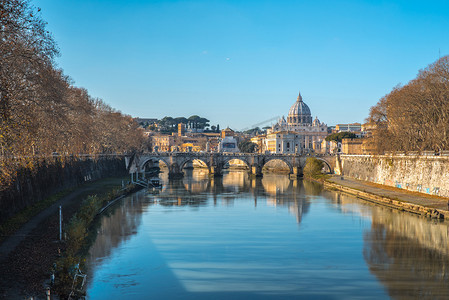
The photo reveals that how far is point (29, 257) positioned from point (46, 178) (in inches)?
659

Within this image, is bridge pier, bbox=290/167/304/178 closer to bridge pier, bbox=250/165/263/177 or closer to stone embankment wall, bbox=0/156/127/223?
bridge pier, bbox=250/165/263/177

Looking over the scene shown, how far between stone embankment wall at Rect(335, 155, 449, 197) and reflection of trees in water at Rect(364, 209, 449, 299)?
6.66 meters

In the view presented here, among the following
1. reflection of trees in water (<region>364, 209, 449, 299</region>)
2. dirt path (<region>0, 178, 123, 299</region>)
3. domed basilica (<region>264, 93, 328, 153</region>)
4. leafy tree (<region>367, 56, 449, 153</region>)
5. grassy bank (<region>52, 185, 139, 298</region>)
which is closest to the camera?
dirt path (<region>0, 178, 123, 299</region>)

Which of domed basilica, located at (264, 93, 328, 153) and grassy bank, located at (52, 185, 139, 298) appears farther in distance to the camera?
domed basilica, located at (264, 93, 328, 153)

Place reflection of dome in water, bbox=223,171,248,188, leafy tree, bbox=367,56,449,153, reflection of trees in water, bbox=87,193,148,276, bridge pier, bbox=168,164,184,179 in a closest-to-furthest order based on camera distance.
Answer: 1. reflection of trees in water, bbox=87,193,148,276
2. leafy tree, bbox=367,56,449,153
3. reflection of dome in water, bbox=223,171,248,188
4. bridge pier, bbox=168,164,184,179

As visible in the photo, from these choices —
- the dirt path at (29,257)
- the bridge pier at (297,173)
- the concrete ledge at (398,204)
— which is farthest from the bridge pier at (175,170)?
the dirt path at (29,257)

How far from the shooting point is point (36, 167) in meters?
29.3

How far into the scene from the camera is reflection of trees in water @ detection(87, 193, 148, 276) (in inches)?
939

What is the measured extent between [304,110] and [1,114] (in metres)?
184

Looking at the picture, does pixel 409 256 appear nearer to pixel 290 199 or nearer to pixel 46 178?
pixel 46 178

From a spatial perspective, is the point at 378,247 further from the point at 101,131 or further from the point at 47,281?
the point at 101,131

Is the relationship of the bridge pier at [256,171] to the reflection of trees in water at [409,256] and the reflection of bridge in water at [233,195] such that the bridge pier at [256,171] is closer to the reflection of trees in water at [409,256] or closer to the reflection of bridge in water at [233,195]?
the reflection of bridge in water at [233,195]

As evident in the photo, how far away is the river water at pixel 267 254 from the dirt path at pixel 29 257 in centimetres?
185

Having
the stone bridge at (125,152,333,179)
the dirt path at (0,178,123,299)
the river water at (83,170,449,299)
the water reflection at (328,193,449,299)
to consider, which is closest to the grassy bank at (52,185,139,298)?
the dirt path at (0,178,123,299)
